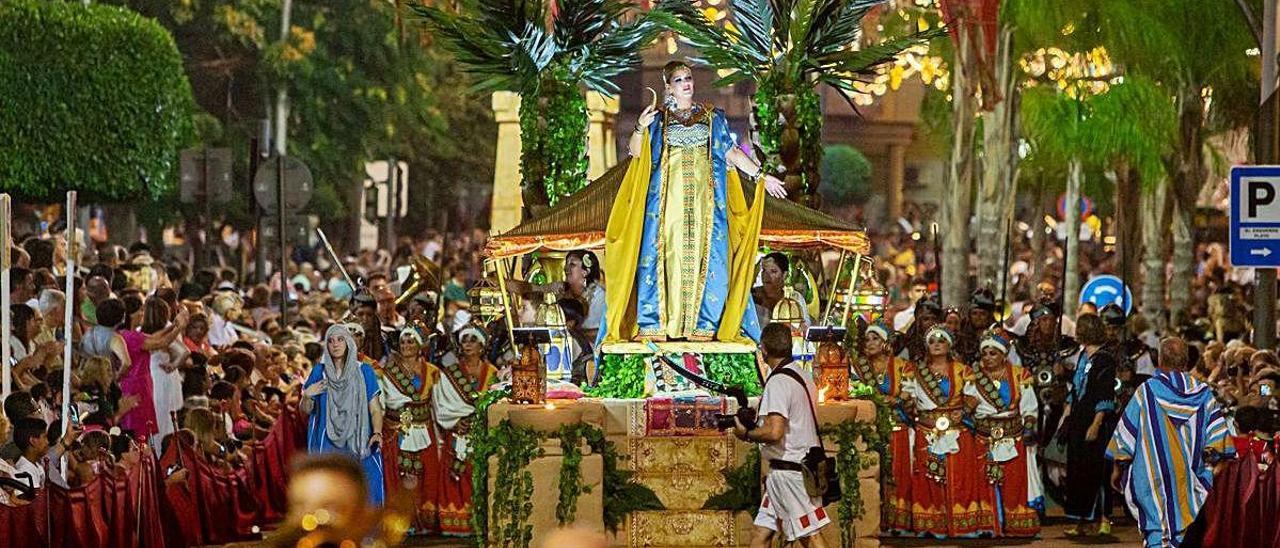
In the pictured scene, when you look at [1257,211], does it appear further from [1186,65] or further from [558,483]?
[1186,65]

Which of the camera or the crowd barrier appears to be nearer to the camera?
the camera

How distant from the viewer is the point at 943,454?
68.5 feet

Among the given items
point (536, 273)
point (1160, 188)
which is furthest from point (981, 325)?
point (1160, 188)

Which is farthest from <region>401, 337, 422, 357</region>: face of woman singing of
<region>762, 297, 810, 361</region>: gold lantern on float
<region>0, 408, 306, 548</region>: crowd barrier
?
<region>762, 297, 810, 361</region>: gold lantern on float

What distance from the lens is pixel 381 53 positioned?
4553 cm

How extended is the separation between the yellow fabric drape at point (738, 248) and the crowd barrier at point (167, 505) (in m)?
3.15

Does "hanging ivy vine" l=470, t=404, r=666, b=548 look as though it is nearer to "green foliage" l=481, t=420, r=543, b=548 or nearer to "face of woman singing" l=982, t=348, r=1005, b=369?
"green foliage" l=481, t=420, r=543, b=548

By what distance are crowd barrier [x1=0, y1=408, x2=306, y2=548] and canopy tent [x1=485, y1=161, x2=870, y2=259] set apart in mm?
2603

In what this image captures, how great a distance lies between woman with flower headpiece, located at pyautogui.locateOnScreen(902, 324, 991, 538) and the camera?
20719mm

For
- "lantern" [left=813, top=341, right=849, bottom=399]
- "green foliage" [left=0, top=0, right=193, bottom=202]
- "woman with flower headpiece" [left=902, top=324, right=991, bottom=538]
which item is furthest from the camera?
"green foliage" [left=0, top=0, right=193, bottom=202]

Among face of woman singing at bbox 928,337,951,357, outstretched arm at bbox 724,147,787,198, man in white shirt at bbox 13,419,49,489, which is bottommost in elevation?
man in white shirt at bbox 13,419,49,489

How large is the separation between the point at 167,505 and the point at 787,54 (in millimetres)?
5763

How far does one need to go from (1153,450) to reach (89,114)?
16394 millimetres

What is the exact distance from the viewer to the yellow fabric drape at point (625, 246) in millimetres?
18703
